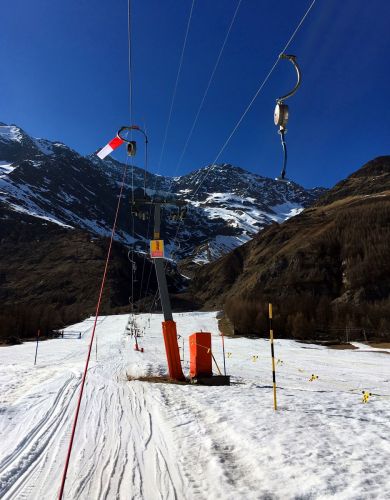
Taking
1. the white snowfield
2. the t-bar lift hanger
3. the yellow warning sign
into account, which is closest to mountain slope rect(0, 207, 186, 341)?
the yellow warning sign

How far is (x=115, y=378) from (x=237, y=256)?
541 ft

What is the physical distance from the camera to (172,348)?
15781mm

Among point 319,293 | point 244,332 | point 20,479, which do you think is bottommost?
point 20,479

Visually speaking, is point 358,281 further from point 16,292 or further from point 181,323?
point 16,292

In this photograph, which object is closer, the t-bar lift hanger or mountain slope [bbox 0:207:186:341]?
the t-bar lift hanger

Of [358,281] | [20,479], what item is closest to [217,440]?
[20,479]

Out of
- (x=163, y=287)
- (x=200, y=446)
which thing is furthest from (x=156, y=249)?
(x=200, y=446)

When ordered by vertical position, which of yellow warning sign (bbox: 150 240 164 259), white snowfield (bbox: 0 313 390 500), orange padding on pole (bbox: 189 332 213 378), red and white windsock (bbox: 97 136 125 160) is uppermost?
red and white windsock (bbox: 97 136 125 160)

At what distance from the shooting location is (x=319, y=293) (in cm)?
10494

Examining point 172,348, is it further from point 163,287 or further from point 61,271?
point 61,271

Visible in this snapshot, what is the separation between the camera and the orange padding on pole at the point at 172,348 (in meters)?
15.8

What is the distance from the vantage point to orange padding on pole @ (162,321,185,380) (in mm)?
15781

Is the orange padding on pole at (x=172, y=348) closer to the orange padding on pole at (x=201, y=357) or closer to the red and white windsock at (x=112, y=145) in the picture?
the orange padding on pole at (x=201, y=357)

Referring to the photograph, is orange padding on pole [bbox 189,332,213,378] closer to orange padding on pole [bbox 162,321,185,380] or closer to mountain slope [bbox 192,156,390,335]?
orange padding on pole [bbox 162,321,185,380]
